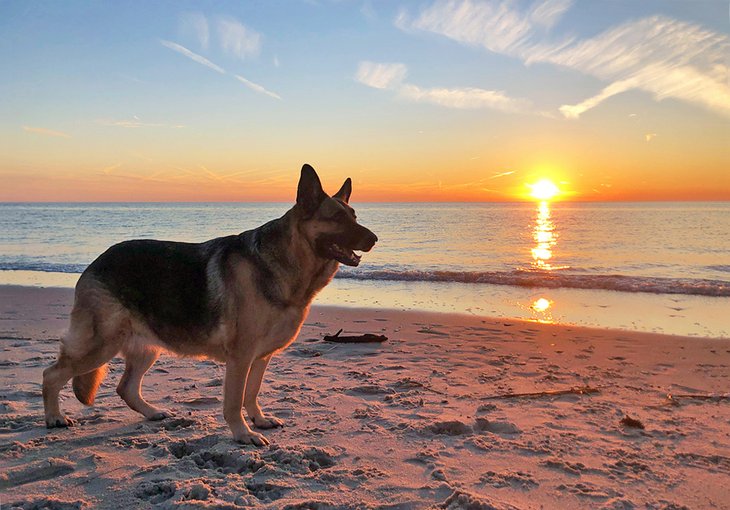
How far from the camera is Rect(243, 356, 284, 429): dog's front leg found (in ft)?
15.4

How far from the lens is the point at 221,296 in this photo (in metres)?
4.48

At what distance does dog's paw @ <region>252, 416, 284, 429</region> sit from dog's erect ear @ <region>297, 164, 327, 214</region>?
1.90m

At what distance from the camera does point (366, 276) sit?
56.5 ft

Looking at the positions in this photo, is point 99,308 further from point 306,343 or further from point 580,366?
point 580,366

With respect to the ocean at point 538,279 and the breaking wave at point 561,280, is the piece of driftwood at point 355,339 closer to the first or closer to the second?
the ocean at point 538,279

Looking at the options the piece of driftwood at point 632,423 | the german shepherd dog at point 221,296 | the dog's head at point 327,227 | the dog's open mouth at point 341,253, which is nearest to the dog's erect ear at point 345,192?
the german shepherd dog at point 221,296

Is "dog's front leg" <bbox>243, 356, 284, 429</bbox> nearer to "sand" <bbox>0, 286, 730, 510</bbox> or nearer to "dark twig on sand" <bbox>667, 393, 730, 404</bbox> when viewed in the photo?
"sand" <bbox>0, 286, 730, 510</bbox>

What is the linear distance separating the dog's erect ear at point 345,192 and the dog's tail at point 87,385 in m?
2.65

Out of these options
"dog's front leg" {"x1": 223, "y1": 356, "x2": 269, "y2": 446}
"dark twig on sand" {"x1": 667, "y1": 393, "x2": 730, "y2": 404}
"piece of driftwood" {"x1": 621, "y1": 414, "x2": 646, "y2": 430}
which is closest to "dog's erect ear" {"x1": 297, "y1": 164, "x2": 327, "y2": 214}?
"dog's front leg" {"x1": 223, "y1": 356, "x2": 269, "y2": 446}

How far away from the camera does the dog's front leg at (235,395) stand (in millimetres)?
4321

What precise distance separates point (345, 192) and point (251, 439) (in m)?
2.36

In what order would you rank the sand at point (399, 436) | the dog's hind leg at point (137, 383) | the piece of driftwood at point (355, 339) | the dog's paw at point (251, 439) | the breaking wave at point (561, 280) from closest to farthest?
the sand at point (399, 436) < the dog's paw at point (251, 439) < the dog's hind leg at point (137, 383) < the piece of driftwood at point (355, 339) < the breaking wave at point (561, 280)

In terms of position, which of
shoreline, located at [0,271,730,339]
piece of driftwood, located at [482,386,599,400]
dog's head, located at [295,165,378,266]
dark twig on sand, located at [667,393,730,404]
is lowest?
shoreline, located at [0,271,730,339]

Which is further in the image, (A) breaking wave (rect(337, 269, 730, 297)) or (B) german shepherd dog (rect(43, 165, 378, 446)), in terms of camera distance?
(A) breaking wave (rect(337, 269, 730, 297))
